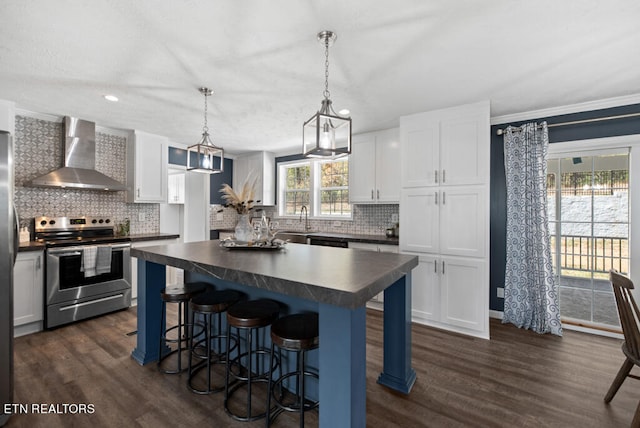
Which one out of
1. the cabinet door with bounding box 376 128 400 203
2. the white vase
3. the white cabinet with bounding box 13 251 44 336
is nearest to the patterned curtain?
the cabinet door with bounding box 376 128 400 203

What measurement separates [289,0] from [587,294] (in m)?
4.07

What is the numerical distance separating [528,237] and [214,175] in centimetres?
500

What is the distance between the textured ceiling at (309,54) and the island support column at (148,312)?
167 cm

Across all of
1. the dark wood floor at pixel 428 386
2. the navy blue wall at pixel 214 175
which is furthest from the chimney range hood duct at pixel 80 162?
the dark wood floor at pixel 428 386

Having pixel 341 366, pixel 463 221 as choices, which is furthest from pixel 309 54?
pixel 463 221

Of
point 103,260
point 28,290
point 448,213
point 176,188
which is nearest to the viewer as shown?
point 28,290

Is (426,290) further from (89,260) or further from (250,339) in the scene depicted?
(89,260)

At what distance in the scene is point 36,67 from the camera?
238 centimetres

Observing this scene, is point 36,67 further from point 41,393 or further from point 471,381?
point 471,381

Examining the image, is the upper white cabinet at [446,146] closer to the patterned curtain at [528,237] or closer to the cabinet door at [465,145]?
the cabinet door at [465,145]

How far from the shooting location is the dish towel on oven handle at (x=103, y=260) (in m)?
3.46

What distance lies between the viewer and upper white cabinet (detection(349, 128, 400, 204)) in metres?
4.04

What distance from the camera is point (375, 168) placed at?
4.22 meters

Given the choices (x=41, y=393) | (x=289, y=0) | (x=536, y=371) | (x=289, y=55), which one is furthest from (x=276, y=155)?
(x=536, y=371)
